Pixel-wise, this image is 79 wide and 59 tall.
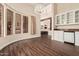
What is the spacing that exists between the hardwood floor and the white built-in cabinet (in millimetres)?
470

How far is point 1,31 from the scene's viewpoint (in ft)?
6.67

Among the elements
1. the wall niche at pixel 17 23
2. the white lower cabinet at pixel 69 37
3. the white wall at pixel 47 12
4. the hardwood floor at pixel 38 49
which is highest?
the white wall at pixel 47 12

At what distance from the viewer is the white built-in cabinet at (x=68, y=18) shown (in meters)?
2.14

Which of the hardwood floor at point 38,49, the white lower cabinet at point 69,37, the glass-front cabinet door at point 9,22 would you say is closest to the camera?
the hardwood floor at point 38,49

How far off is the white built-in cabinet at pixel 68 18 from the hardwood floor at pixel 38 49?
470 mm

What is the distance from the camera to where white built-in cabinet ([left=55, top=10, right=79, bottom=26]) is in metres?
2.14

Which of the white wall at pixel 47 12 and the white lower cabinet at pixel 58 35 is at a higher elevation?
the white wall at pixel 47 12

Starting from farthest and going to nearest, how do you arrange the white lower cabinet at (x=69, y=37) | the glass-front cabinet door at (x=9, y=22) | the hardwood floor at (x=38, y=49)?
the white lower cabinet at (x=69, y=37) → the glass-front cabinet door at (x=9, y=22) → the hardwood floor at (x=38, y=49)

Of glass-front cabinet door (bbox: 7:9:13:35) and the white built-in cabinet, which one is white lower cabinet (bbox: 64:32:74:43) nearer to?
the white built-in cabinet

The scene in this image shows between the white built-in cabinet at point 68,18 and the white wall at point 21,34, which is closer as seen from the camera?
the white wall at point 21,34

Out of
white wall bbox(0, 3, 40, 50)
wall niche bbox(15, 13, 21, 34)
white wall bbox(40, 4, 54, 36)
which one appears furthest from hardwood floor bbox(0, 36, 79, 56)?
white wall bbox(40, 4, 54, 36)

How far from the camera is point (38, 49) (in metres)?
2.00

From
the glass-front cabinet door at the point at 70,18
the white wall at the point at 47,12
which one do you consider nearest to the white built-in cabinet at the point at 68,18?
the glass-front cabinet door at the point at 70,18

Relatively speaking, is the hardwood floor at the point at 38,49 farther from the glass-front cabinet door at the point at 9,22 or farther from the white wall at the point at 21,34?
the glass-front cabinet door at the point at 9,22
